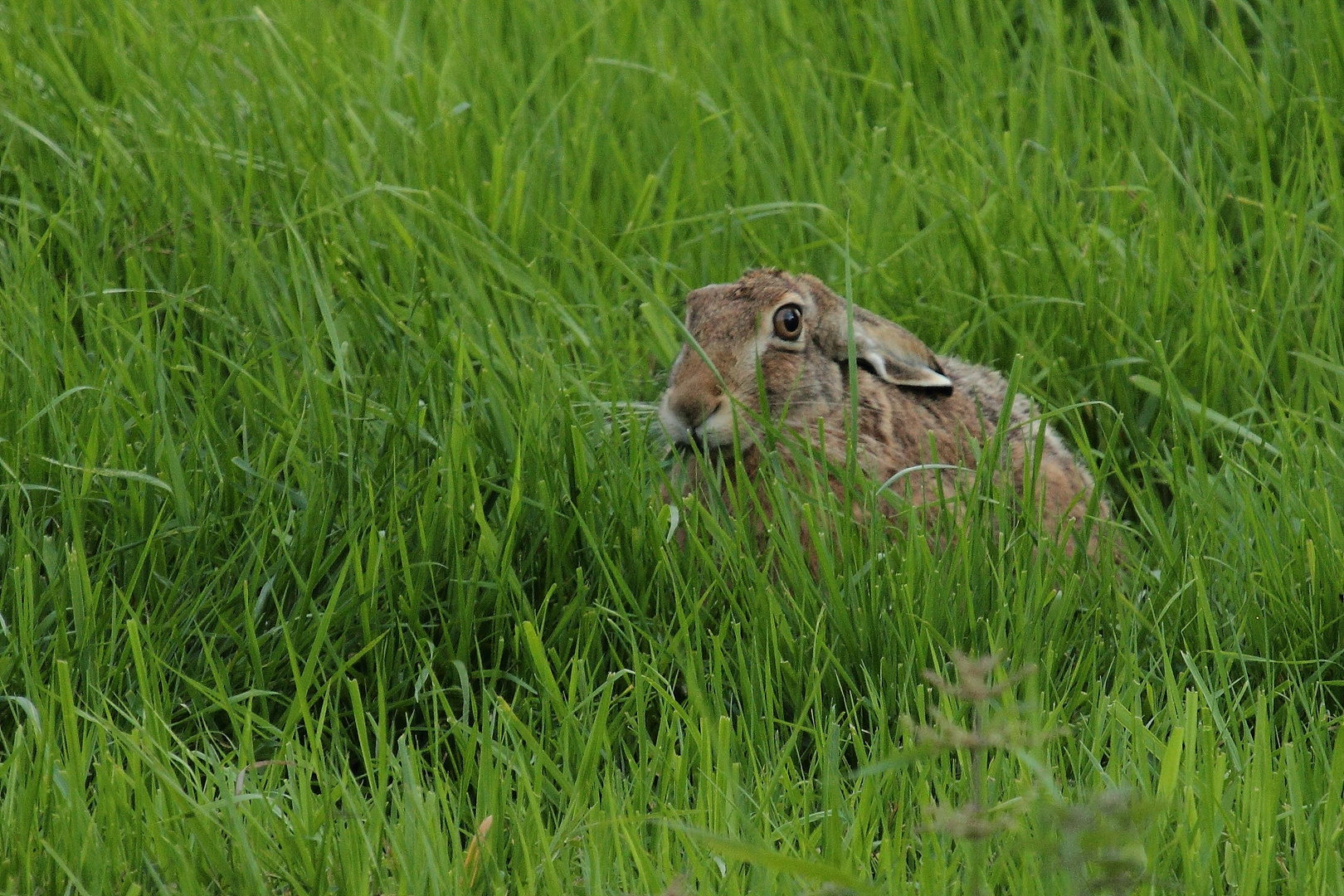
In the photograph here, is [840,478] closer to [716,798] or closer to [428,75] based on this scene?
[716,798]

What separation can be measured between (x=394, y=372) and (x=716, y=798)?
1.71 metres

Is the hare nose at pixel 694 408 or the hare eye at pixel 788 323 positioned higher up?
the hare eye at pixel 788 323

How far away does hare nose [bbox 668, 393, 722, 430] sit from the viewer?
3613 mm

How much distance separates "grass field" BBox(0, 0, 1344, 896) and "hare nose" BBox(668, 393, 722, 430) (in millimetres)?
129

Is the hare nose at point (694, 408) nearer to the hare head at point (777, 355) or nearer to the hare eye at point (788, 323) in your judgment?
the hare head at point (777, 355)

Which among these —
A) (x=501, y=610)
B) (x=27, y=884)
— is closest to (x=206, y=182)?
(x=501, y=610)

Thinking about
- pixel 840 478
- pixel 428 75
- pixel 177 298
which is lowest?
pixel 840 478

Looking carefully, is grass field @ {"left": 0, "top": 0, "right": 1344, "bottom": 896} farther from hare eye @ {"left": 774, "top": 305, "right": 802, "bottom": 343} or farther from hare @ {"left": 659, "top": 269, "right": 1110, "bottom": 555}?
hare eye @ {"left": 774, "top": 305, "right": 802, "bottom": 343}

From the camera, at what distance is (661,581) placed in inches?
131

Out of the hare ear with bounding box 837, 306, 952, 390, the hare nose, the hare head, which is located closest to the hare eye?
the hare head

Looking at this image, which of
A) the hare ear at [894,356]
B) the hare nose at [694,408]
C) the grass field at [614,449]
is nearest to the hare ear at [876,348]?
the hare ear at [894,356]

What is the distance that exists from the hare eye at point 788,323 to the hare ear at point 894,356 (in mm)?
124

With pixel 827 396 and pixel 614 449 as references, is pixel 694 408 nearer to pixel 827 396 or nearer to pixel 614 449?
pixel 614 449

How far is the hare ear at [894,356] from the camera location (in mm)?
3916
